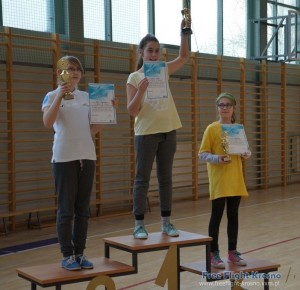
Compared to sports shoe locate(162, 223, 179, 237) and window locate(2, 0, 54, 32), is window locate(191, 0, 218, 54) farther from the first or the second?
sports shoe locate(162, 223, 179, 237)

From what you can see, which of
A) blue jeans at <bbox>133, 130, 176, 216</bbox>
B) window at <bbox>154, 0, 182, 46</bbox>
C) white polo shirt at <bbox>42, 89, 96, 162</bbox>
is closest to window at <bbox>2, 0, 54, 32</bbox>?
window at <bbox>154, 0, 182, 46</bbox>

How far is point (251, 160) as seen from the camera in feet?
34.8

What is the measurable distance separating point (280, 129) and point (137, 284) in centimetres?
782

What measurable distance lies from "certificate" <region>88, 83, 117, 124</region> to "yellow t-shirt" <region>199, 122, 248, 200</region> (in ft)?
2.68

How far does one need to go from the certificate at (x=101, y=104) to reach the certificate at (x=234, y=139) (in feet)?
2.79

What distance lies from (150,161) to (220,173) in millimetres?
496

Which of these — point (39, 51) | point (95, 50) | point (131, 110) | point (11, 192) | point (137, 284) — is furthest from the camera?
point (95, 50)

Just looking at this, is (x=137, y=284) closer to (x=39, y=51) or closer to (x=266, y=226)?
(x=266, y=226)

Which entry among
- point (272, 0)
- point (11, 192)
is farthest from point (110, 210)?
point (272, 0)

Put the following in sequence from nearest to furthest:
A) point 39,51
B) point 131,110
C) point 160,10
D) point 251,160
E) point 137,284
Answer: point 131,110, point 137,284, point 39,51, point 160,10, point 251,160

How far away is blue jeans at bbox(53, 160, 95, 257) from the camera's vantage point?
297 cm

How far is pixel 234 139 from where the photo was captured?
11.7 feet

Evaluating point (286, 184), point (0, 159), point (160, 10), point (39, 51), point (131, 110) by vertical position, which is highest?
point (160, 10)

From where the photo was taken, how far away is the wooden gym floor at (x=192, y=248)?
4172 millimetres
